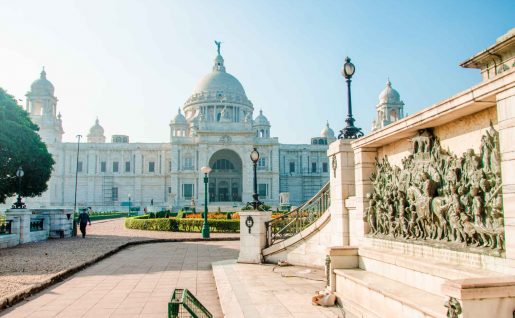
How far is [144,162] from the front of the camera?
6744 centimetres

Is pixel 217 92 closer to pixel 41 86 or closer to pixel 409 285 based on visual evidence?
pixel 41 86

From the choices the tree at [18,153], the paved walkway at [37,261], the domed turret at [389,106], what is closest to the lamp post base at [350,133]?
the paved walkway at [37,261]

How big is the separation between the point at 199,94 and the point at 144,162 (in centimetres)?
1618

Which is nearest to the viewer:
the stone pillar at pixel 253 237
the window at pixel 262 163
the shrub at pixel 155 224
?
the stone pillar at pixel 253 237

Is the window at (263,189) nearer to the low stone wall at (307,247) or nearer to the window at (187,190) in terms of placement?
the window at (187,190)

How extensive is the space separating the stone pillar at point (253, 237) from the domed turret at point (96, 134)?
225 ft

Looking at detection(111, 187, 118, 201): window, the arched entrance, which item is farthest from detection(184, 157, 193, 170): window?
detection(111, 187, 118, 201): window

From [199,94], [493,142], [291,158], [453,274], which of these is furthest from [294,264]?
[199,94]

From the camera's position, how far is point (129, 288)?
9898mm

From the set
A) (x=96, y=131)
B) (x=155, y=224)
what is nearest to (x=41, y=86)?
(x=96, y=131)

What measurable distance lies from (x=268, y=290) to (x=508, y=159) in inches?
210

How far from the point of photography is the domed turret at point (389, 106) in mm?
58875

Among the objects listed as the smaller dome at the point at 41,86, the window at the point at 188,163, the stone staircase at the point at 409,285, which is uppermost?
the smaller dome at the point at 41,86

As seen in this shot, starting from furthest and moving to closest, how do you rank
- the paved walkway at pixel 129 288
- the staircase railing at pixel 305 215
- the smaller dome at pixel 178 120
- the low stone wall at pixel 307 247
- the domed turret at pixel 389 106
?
the smaller dome at pixel 178 120 → the domed turret at pixel 389 106 → the staircase railing at pixel 305 215 → the low stone wall at pixel 307 247 → the paved walkway at pixel 129 288
